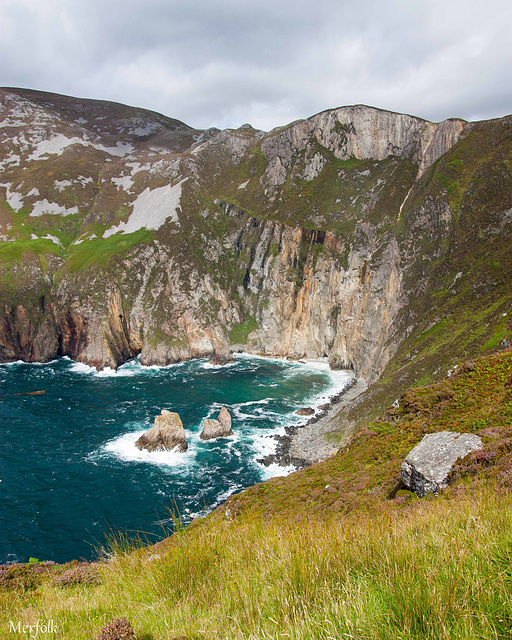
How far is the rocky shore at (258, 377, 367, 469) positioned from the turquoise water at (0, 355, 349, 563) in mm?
1557

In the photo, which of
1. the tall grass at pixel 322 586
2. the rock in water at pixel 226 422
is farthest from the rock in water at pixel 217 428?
the tall grass at pixel 322 586

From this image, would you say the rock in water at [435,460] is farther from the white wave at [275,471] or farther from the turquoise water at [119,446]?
the white wave at [275,471]

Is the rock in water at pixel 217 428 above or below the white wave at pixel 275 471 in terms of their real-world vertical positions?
above

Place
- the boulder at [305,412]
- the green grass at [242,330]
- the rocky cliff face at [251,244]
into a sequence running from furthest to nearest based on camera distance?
the green grass at [242,330], the rocky cliff face at [251,244], the boulder at [305,412]

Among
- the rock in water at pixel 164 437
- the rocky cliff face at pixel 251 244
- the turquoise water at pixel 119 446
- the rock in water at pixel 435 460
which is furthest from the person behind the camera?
the rocky cliff face at pixel 251 244

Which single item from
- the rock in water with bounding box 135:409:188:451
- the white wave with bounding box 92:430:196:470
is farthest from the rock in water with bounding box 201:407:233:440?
the rock in water with bounding box 135:409:188:451

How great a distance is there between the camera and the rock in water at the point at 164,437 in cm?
4344

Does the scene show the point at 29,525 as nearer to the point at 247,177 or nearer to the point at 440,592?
the point at 440,592

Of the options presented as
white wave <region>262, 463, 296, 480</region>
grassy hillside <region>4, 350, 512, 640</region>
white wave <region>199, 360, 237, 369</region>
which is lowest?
white wave <region>262, 463, 296, 480</region>

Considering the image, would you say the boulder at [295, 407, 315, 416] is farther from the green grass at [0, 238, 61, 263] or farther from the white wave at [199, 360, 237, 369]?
the green grass at [0, 238, 61, 263]

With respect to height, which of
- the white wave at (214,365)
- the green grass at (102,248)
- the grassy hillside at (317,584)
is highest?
the green grass at (102,248)

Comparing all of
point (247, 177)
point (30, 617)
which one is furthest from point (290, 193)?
point (30, 617)

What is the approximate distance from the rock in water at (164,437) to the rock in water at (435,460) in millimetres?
35936

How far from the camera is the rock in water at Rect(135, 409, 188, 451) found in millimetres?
43438
